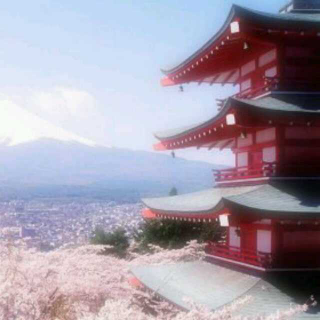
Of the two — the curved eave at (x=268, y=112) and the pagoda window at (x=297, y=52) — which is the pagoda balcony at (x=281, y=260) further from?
the pagoda window at (x=297, y=52)

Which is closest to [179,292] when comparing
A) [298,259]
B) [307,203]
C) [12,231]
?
[298,259]

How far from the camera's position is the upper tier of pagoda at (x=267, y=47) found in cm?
1365

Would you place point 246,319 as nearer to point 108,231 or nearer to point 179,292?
point 179,292

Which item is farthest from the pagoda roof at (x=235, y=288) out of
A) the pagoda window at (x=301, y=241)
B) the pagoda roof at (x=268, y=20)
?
the pagoda roof at (x=268, y=20)

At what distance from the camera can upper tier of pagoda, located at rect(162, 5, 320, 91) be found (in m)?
13.6

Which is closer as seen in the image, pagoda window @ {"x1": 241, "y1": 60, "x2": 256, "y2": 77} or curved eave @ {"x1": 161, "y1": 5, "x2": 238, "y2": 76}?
curved eave @ {"x1": 161, "y1": 5, "x2": 238, "y2": 76}

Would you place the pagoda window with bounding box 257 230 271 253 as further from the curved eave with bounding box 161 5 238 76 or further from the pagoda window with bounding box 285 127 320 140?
the curved eave with bounding box 161 5 238 76

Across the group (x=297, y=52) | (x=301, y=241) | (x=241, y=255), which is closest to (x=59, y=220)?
(x=241, y=255)

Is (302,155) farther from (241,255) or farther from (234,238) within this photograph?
(234,238)

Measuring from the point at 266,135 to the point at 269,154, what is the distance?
499 mm

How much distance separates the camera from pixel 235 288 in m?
13.2

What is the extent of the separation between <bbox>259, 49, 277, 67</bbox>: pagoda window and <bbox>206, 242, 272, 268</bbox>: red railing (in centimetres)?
455

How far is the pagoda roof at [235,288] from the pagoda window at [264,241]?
70 cm

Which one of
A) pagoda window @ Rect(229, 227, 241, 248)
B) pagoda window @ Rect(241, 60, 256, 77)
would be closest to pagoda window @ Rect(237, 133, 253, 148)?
pagoda window @ Rect(241, 60, 256, 77)
